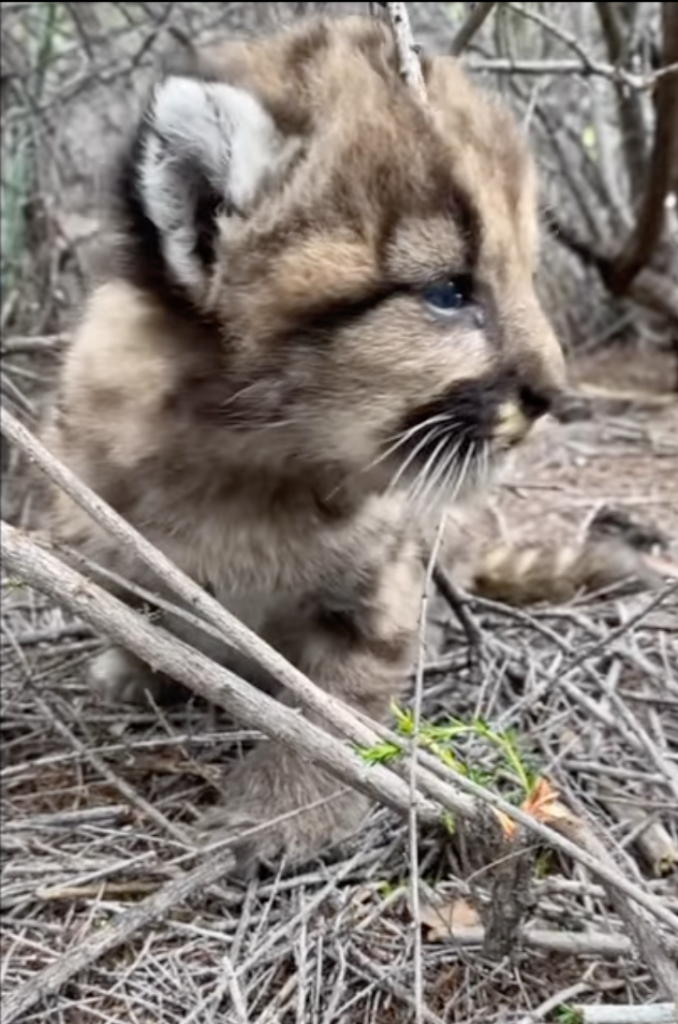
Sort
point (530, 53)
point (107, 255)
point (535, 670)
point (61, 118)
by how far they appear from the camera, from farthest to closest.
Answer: point (530, 53), point (61, 118), point (535, 670), point (107, 255)

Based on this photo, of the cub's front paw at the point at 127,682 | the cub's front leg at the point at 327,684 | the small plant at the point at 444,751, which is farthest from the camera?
the cub's front paw at the point at 127,682

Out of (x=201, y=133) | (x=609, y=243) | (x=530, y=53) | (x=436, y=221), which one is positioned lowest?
(x=609, y=243)

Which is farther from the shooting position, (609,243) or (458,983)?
(609,243)

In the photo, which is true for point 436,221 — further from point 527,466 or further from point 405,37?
point 527,466

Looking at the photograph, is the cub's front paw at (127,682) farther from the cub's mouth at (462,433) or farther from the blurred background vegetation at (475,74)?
the blurred background vegetation at (475,74)

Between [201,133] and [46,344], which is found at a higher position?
[201,133]

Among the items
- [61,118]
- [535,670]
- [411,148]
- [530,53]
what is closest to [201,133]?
[411,148]

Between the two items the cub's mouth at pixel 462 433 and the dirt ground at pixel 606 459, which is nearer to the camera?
the cub's mouth at pixel 462 433

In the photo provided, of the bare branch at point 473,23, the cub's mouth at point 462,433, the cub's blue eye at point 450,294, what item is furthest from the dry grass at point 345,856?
the bare branch at point 473,23

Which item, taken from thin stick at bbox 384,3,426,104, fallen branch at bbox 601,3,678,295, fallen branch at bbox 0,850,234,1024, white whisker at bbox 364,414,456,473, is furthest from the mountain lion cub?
fallen branch at bbox 601,3,678,295

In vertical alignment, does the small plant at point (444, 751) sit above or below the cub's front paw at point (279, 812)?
above
